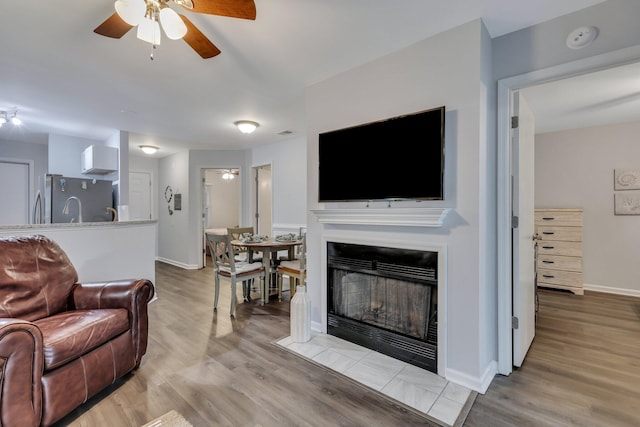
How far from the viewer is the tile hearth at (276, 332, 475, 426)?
1.80m

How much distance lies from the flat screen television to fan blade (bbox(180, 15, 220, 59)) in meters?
1.16

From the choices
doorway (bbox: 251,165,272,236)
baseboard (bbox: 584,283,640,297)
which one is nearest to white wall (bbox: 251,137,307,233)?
doorway (bbox: 251,165,272,236)

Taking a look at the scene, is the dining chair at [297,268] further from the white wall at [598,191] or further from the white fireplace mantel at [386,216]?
the white wall at [598,191]

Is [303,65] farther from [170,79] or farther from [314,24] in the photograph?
[170,79]

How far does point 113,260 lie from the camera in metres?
3.32

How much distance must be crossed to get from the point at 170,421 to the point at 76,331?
77 cm

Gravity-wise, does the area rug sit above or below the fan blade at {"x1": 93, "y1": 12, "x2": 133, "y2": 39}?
below

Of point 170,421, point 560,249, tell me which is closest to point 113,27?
point 170,421

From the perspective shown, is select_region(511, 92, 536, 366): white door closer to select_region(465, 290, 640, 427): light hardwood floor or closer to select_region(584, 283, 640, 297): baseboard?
select_region(465, 290, 640, 427): light hardwood floor

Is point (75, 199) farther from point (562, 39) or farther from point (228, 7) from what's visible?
point (562, 39)

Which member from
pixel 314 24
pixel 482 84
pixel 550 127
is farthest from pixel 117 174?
pixel 550 127

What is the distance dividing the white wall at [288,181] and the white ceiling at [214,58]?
1223mm

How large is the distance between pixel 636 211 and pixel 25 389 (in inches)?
250

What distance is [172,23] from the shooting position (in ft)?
5.17
